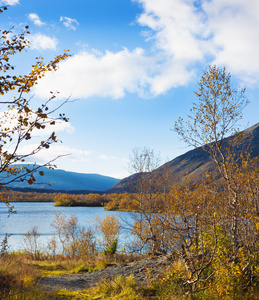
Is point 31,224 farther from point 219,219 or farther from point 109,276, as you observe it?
point 219,219

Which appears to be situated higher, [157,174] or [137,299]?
[157,174]

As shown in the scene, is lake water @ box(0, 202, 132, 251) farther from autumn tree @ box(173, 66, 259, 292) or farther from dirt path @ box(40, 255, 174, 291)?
autumn tree @ box(173, 66, 259, 292)

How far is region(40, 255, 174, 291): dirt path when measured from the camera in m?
9.69

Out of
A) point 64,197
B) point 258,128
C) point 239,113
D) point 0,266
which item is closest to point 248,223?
point 239,113

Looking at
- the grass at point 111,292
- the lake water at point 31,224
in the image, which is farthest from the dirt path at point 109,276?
the lake water at point 31,224

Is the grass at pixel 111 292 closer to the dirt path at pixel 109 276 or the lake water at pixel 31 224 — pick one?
the dirt path at pixel 109 276

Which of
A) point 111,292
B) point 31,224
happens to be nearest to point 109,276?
point 111,292

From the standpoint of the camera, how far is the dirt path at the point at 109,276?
9688mm

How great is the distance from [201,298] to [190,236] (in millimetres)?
1589

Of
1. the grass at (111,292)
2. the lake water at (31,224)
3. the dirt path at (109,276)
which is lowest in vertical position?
the lake water at (31,224)

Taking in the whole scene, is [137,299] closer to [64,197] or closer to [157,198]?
[157,198]

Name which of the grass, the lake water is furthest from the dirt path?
the lake water

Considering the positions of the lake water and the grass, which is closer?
the grass

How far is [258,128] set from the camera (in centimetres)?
18212
